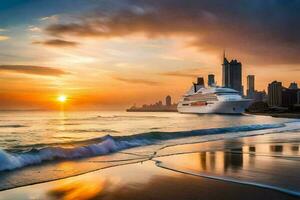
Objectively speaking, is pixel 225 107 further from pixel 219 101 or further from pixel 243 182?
pixel 243 182

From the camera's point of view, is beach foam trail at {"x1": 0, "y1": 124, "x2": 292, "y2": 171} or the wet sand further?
beach foam trail at {"x1": 0, "y1": 124, "x2": 292, "y2": 171}

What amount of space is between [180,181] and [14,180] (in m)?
4.26

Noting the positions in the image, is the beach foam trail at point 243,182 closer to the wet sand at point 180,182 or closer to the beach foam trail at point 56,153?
the wet sand at point 180,182

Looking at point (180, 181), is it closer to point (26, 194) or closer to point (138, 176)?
point (138, 176)

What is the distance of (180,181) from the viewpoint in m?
8.46

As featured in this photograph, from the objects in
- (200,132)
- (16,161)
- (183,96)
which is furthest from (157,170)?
(183,96)

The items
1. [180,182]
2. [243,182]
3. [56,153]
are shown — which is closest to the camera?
[243,182]

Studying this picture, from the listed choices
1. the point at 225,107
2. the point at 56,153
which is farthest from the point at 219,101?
the point at 56,153

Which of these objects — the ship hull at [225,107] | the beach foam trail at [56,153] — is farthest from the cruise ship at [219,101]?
the beach foam trail at [56,153]

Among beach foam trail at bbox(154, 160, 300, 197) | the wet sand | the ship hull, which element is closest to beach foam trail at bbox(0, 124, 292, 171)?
the wet sand

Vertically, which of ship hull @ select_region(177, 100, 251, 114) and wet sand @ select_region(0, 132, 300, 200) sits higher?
ship hull @ select_region(177, 100, 251, 114)

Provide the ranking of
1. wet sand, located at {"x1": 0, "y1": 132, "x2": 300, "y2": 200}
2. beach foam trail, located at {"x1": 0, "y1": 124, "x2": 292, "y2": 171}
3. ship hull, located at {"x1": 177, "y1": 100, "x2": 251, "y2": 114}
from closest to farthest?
1. wet sand, located at {"x1": 0, "y1": 132, "x2": 300, "y2": 200}
2. beach foam trail, located at {"x1": 0, "y1": 124, "x2": 292, "y2": 171}
3. ship hull, located at {"x1": 177, "y1": 100, "x2": 251, "y2": 114}

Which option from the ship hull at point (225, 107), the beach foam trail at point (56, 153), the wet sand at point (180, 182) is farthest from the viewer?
the ship hull at point (225, 107)

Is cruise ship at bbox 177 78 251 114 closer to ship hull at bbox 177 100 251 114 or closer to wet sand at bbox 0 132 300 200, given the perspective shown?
ship hull at bbox 177 100 251 114
